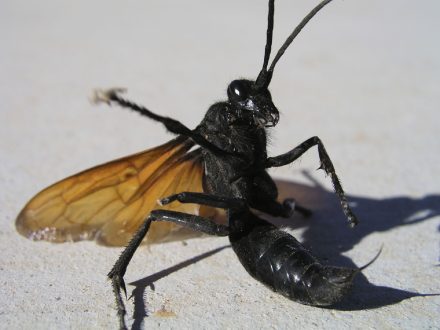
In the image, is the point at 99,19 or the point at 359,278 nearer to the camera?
the point at 359,278

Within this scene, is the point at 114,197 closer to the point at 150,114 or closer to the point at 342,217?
the point at 150,114

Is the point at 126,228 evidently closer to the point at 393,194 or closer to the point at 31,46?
the point at 393,194

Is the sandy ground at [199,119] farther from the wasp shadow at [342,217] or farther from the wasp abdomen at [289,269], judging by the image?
the wasp abdomen at [289,269]

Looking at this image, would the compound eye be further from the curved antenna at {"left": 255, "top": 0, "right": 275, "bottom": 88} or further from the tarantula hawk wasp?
the curved antenna at {"left": 255, "top": 0, "right": 275, "bottom": 88}

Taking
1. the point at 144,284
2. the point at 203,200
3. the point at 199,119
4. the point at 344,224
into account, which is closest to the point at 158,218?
the point at 203,200

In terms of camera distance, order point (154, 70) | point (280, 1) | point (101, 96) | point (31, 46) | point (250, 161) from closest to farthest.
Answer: point (101, 96)
point (250, 161)
point (154, 70)
point (31, 46)
point (280, 1)

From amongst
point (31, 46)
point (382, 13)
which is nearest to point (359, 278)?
point (31, 46)

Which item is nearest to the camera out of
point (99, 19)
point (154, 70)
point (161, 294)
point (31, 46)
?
point (161, 294)
